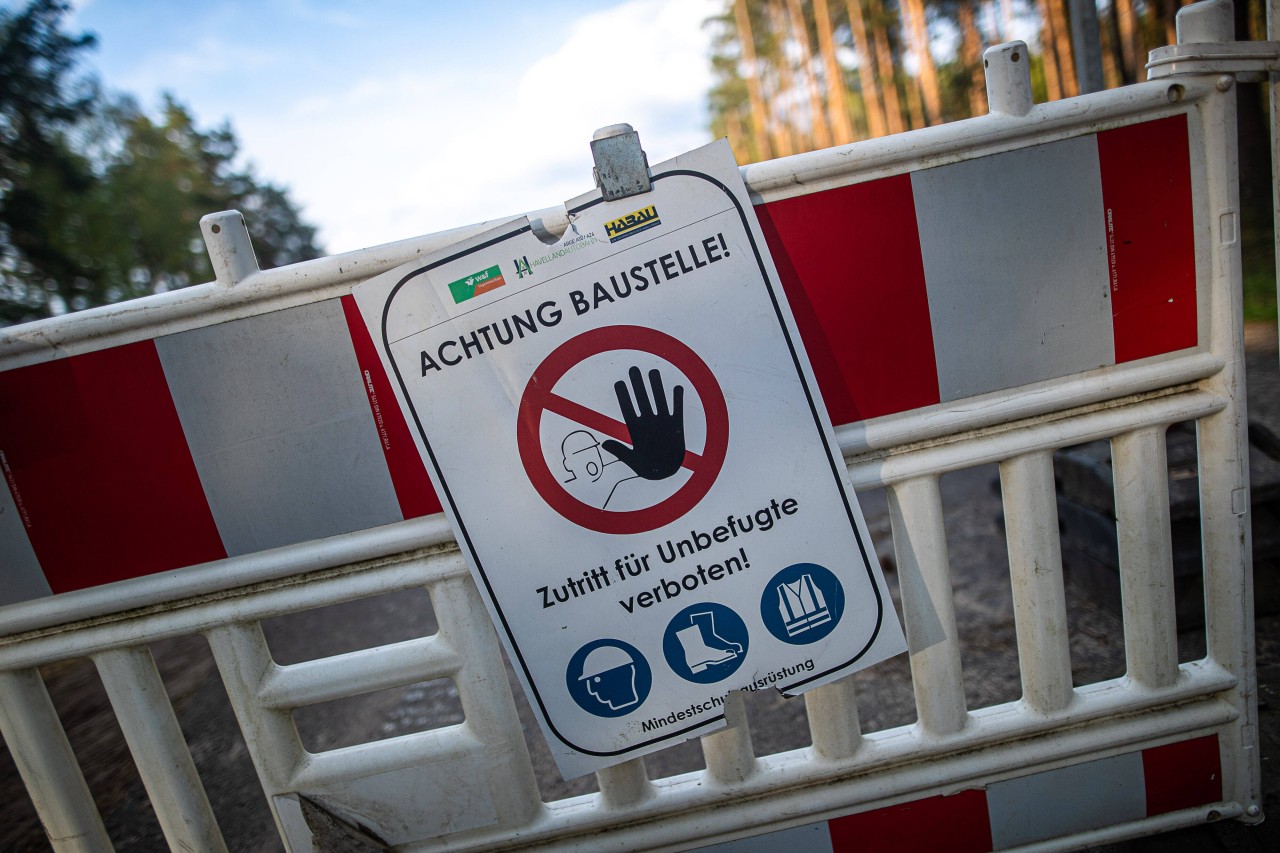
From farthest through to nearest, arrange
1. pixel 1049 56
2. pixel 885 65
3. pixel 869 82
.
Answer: pixel 869 82 < pixel 885 65 < pixel 1049 56

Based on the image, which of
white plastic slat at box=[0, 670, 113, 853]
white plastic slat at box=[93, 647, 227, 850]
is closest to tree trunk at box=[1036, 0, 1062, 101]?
white plastic slat at box=[93, 647, 227, 850]

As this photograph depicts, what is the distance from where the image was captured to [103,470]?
1.31m

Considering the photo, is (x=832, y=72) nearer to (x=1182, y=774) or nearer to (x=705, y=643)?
(x=1182, y=774)

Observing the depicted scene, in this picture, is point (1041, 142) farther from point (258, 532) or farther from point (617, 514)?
point (258, 532)

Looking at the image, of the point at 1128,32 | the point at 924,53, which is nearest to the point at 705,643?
the point at 1128,32

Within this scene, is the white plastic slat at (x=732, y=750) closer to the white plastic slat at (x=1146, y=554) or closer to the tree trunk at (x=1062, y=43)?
the white plastic slat at (x=1146, y=554)

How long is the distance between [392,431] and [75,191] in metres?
21.6

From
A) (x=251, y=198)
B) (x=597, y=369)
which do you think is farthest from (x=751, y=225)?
(x=251, y=198)

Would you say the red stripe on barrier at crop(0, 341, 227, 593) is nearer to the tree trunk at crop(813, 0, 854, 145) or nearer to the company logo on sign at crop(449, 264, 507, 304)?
the company logo on sign at crop(449, 264, 507, 304)

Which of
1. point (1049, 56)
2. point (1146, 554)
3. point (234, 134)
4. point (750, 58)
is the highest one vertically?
point (234, 134)

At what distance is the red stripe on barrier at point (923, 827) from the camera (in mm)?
1462

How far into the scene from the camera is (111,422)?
4.23 feet

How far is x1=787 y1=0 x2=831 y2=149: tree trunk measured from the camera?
118 feet

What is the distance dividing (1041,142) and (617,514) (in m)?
0.97
